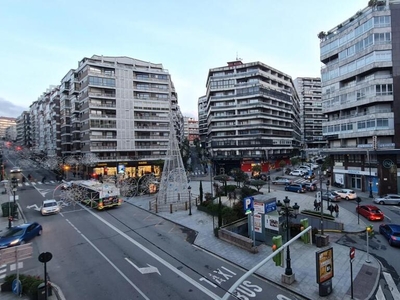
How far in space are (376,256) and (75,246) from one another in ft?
67.6

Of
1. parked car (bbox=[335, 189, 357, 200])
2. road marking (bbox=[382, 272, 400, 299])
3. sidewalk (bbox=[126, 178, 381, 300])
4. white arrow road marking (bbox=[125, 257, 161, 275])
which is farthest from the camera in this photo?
parked car (bbox=[335, 189, 357, 200])

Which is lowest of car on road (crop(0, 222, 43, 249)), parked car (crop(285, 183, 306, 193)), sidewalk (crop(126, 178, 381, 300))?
sidewalk (crop(126, 178, 381, 300))

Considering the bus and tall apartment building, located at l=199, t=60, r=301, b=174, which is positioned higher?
tall apartment building, located at l=199, t=60, r=301, b=174

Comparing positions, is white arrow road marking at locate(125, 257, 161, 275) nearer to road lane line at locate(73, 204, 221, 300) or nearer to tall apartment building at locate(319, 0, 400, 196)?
road lane line at locate(73, 204, 221, 300)

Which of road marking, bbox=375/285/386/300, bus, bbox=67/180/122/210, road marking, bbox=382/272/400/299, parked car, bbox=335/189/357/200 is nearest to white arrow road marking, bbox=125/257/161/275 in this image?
road marking, bbox=375/285/386/300

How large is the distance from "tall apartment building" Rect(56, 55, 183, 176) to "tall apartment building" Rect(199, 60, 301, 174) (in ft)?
49.4

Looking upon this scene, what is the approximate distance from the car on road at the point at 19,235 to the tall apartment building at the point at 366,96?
40.6m

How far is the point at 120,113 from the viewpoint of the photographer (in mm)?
59156

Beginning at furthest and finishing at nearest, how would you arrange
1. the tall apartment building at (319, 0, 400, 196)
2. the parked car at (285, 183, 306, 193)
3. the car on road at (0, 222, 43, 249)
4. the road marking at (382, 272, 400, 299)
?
the parked car at (285, 183, 306, 193) → the tall apartment building at (319, 0, 400, 196) → the car on road at (0, 222, 43, 249) → the road marking at (382, 272, 400, 299)

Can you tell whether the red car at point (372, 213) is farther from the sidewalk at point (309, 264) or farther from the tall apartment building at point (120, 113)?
the tall apartment building at point (120, 113)

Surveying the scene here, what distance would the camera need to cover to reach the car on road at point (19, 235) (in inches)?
708

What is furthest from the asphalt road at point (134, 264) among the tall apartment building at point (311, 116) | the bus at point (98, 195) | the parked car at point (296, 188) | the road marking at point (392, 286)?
the tall apartment building at point (311, 116)

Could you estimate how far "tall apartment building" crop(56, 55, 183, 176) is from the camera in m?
56.8

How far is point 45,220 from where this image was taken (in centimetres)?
2553
